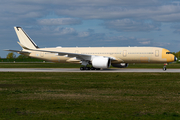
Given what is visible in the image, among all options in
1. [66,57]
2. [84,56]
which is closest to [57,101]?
[84,56]

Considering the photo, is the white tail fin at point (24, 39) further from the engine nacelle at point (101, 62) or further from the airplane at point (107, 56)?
the engine nacelle at point (101, 62)

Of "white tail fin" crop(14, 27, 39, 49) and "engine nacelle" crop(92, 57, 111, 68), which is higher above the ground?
"white tail fin" crop(14, 27, 39, 49)

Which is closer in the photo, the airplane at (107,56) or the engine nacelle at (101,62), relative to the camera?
the engine nacelle at (101,62)

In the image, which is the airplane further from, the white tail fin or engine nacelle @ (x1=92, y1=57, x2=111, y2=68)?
the white tail fin

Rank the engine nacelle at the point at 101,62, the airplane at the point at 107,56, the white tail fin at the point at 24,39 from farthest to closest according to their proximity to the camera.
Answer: the white tail fin at the point at 24,39 < the airplane at the point at 107,56 < the engine nacelle at the point at 101,62

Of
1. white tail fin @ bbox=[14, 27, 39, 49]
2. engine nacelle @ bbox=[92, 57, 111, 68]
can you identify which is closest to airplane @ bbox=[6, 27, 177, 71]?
engine nacelle @ bbox=[92, 57, 111, 68]

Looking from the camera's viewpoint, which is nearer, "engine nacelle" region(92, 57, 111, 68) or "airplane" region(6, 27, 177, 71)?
"engine nacelle" region(92, 57, 111, 68)

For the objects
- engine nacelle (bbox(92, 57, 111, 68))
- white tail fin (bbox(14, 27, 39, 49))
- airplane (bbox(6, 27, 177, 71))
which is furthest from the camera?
white tail fin (bbox(14, 27, 39, 49))

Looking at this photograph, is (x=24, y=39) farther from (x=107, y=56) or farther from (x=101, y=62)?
(x=101, y=62)

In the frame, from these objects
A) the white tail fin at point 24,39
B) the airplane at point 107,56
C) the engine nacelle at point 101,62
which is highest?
the white tail fin at point 24,39

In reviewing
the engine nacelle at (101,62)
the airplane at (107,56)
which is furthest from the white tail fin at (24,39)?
the engine nacelle at (101,62)

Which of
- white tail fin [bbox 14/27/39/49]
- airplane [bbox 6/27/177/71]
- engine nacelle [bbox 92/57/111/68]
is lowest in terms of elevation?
engine nacelle [bbox 92/57/111/68]

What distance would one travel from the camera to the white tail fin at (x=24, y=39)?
46.8 metres

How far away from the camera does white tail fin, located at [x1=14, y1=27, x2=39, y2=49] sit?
154 feet
